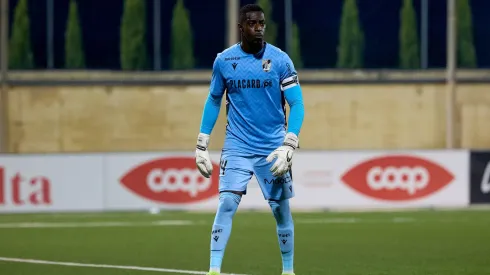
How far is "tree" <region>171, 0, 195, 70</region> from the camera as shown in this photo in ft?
122

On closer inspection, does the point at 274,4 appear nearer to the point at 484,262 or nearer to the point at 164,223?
the point at 164,223

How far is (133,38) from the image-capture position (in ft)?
122

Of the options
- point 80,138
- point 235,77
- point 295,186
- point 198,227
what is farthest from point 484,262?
point 80,138

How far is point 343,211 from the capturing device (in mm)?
21938

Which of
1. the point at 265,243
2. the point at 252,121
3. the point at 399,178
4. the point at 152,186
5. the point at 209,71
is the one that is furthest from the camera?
the point at 209,71

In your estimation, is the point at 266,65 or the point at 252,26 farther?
the point at 266,65

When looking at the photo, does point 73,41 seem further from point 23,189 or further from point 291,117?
point 291,117

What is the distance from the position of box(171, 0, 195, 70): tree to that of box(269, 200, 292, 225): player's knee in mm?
27020

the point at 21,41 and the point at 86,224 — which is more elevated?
the point at 21,41

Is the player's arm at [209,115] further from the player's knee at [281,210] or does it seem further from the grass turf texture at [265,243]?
the grass turf texture at [265,243]

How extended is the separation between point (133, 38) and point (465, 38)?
10024mm

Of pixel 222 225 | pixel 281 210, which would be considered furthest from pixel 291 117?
pixel 222 225

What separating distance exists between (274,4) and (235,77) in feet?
90.0

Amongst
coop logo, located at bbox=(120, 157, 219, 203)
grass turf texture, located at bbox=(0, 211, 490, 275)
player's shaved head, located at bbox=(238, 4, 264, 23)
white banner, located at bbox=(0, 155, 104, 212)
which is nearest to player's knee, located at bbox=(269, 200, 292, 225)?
player's shaved head, located at bbox=(238, 4, 264, 23)
